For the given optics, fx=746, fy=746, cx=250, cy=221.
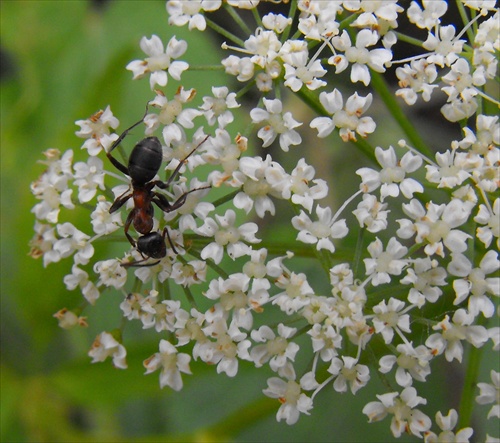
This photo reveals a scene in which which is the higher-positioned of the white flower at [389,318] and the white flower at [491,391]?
the white flower at [389,318]

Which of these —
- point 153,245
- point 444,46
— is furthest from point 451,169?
point 153,245

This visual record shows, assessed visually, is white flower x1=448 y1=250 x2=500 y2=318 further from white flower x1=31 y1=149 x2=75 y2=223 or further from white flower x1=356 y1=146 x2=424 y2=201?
white flower x1=31 y1=149 x2=75 y2=223

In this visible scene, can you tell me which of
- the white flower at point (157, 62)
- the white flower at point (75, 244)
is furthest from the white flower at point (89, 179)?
the white flower at point (157, 62)

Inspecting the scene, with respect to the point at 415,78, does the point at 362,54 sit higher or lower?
higher

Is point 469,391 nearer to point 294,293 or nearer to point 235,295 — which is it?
point 294,293

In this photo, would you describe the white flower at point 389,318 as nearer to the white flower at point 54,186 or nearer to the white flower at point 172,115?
the white flower at point 172,115

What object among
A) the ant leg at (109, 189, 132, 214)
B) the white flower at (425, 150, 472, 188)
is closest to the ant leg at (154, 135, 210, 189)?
the ant leg at (109, 189, 132, 214)
